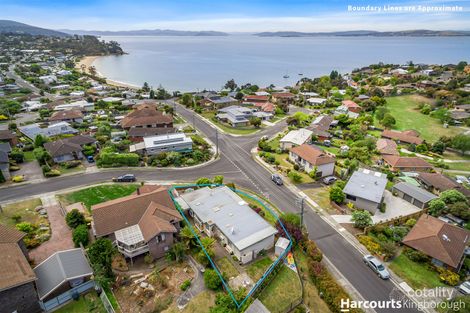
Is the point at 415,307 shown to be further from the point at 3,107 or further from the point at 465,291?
the point at 3,107

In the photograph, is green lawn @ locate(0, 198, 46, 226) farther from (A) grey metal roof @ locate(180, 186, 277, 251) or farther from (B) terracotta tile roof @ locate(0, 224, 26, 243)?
(A) grey metal roof @ locate(180, 186, 277, 251)

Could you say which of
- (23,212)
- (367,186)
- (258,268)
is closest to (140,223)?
(258,268)

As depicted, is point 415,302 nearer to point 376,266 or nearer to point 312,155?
point 376,266

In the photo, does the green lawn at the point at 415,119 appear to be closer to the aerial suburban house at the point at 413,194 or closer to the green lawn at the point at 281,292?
the aerial suburban house at the point at 413,194

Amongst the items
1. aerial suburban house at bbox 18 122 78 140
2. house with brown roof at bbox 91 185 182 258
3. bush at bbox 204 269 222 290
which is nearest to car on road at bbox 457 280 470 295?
bush at bbox 204 269 222 290

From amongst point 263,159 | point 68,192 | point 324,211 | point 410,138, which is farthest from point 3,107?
point 410,138
